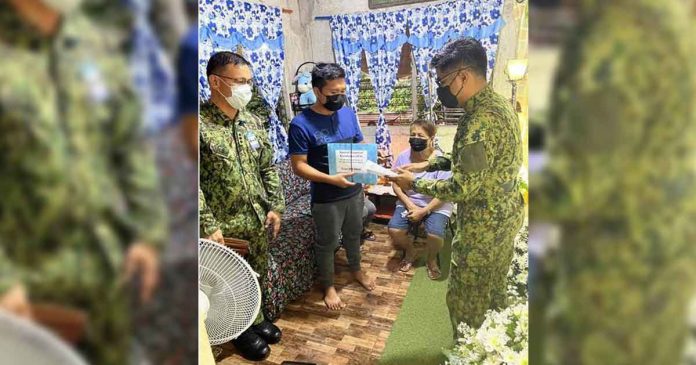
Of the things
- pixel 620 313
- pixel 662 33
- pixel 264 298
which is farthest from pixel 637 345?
pixel 264 298

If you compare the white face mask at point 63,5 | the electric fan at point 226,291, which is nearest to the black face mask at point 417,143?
the electric fan at point 226,291

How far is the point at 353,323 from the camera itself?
1440 mm

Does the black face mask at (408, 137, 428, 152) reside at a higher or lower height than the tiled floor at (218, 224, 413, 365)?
higher

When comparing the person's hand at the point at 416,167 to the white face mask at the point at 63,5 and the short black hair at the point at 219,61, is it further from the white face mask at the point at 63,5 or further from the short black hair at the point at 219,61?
the white face mask at the point at 63,5

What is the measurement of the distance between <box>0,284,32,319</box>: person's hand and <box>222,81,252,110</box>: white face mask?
1011 millimetres

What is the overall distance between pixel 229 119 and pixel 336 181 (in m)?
0.46

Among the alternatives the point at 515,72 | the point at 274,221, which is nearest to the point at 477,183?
the point at 515,72

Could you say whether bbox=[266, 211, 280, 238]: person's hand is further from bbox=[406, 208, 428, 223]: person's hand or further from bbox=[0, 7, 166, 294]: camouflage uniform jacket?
bbox=[0, 7, 166, 294]: camouflage uniform jacket

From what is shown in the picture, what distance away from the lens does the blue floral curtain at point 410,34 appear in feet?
3.88

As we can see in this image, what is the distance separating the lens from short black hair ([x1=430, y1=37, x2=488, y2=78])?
1.20 meters

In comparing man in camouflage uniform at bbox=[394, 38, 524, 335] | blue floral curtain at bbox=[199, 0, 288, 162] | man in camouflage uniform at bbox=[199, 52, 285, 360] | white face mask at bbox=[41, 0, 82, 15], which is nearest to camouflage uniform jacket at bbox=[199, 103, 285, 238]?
man in camouflage uniform at bbox=[199, 52, 285, 360]

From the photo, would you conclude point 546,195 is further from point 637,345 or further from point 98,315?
point 98,315

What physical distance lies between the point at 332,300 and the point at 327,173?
0.46 m

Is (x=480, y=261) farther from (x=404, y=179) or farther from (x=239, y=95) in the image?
(x=239, y=95)
